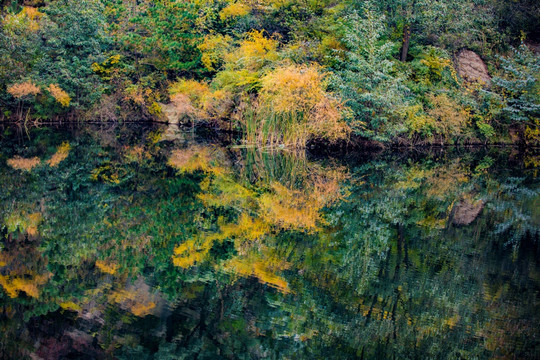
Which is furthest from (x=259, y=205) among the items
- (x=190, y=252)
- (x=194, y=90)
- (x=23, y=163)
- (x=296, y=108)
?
(x=194, y=90)

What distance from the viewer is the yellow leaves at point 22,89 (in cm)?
2923

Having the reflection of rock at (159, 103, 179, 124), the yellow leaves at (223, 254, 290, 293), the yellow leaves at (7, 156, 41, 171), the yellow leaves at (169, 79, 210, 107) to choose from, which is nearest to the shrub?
the yellow leaves at (169, 79, 210, 107)

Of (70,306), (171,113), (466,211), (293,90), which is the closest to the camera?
(70,306)

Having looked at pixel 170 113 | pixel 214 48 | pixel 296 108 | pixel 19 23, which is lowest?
pixel 170 113

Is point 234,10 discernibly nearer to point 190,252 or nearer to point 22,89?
point 22,89

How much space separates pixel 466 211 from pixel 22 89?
26769 mm

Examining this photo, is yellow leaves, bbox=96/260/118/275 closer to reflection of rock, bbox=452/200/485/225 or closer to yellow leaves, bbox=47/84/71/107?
reflection of rock, bbox=452/200/485/225

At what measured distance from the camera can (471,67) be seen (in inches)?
1149

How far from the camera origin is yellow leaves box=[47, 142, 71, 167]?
651 inches

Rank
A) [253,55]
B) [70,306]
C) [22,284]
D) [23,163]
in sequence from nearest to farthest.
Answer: [70,306] → [22,284] → [23,163] → [253,55]

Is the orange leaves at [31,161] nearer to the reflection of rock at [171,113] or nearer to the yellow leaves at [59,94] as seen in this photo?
the yellow leaves at [59,94]

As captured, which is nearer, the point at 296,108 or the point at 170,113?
the point at 296,108

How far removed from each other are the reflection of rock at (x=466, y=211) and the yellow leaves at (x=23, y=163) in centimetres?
1186

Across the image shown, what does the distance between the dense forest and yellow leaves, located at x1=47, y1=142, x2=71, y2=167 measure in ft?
25.4
